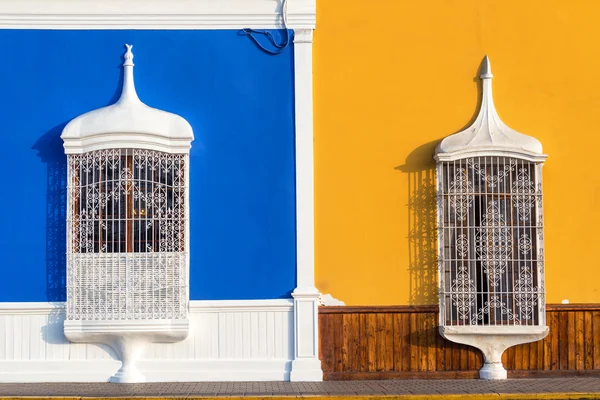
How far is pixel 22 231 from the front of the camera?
34.7 ft

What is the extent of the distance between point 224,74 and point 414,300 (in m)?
3.24

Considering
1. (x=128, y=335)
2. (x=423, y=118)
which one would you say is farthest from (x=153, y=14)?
(x=128, y=335)

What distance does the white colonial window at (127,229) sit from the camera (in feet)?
34.0

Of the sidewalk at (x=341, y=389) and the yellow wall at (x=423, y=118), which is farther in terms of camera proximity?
the yellow wall at (x=423, y=118)

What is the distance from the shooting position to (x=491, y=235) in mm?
10742

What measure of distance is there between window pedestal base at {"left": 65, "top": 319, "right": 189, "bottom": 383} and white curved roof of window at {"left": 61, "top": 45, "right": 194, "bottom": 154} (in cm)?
184

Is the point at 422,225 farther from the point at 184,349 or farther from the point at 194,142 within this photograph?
the point at 184,349

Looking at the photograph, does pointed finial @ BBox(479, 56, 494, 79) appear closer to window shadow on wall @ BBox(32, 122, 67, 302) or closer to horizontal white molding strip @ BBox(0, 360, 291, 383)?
horizontal white molding strip @ BBox(0, 360, 291, 383)

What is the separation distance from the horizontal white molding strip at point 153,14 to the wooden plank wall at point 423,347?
3.26 meters

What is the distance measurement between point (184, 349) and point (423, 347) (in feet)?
8.52

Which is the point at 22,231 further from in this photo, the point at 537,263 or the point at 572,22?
the point at 572,22

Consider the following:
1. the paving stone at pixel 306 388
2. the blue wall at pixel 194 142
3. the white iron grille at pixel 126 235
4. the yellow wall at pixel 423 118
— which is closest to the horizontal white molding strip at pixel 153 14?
the blue wall at pixel 194 142

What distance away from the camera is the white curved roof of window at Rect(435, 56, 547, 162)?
35.0 feet

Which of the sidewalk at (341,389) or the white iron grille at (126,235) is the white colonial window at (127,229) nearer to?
the white iron grille at (126,235)
